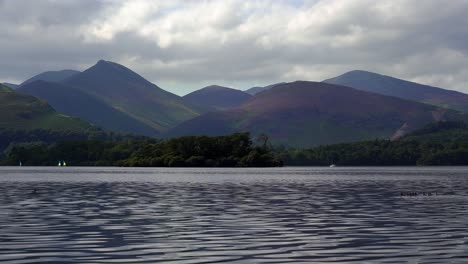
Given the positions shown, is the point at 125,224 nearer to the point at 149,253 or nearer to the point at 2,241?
the point at 2,241

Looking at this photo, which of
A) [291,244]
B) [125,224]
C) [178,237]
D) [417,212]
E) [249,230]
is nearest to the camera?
Result: [291,244]

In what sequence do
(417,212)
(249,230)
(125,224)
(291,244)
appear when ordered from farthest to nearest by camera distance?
(417,212), (125,224), (249,230), (291,244)

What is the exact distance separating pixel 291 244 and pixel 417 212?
29977mm

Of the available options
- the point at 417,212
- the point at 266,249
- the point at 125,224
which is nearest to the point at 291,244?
the point at 266,249

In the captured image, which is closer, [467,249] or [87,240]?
[467,249]

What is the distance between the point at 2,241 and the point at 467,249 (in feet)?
93.0

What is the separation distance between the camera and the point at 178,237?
48312mm

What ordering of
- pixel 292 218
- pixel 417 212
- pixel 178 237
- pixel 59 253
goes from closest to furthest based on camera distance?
1. pixel 59 253
2. pixel 178 237
3. pixel 292 218
4. pixel 417 212

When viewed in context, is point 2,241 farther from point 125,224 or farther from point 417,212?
point 417,212

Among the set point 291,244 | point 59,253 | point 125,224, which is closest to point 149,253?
point 59,253

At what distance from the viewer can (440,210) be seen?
73.6 metres

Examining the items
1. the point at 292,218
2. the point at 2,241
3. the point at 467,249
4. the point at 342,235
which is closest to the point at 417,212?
the point at 292,218

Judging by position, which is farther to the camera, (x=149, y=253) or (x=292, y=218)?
(x=292, y=218)

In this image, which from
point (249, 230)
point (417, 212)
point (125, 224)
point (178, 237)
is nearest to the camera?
point (178, 237)
